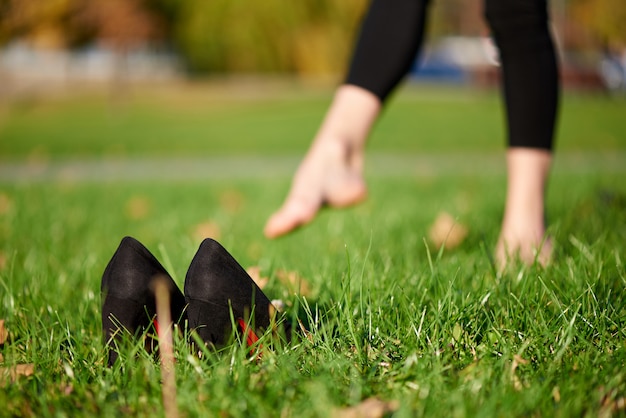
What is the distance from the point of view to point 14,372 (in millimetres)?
1158

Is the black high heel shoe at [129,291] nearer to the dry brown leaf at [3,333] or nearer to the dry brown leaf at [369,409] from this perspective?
the dry brown leaf at [3,333]

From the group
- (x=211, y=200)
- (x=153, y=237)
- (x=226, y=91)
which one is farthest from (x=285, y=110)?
(x=153, y=237)

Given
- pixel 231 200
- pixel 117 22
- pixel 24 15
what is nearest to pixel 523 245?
pixel 231 200

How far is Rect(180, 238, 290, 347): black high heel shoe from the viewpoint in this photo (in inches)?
48.0

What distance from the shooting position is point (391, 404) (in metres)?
1.01

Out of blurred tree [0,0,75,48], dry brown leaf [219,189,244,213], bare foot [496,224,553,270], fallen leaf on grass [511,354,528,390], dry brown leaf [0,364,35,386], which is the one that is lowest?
dry brown leaf [219,189,244,213]

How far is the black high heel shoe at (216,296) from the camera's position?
1.22 meters

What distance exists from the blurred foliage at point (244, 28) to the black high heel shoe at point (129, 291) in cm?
1557

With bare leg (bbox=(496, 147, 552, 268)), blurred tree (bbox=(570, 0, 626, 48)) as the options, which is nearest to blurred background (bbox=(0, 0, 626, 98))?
blurred tree (bbox=(570, 0, 626, 48))

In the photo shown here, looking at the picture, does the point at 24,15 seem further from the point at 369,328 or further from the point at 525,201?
the point at 369,328

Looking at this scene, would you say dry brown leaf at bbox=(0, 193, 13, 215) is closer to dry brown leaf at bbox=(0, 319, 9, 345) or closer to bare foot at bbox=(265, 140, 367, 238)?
bare foot at bbox=(265, 140, 367, 238)

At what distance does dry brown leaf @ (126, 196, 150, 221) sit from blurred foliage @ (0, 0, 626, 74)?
12.9m

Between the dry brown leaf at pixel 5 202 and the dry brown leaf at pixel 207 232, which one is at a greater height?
the dry brown leaf at pixel 207 232

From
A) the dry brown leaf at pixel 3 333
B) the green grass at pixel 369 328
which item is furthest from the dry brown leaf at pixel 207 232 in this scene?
the dry brown leaf at pixel 3 333
